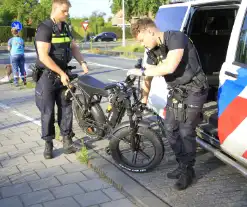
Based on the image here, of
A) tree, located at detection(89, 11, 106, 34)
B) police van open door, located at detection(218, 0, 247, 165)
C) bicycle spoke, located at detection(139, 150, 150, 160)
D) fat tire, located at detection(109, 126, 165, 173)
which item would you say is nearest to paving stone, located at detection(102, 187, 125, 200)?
fat tire, located at detection(109, 126, 165, 173)

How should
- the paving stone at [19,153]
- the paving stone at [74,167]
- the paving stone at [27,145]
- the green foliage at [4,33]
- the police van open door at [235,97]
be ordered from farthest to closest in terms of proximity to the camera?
the green foliage at [4,33]
the paving stone at [27,145]
the paving stone at [19,153]
the paving stone at [74,167]
the police van open door at [235,97]

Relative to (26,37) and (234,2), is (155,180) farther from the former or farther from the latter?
(26,37)

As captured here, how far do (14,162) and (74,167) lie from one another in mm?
818

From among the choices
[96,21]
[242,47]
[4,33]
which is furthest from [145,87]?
[96,21]

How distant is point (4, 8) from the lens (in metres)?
51.2

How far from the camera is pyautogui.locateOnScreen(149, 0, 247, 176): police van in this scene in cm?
340

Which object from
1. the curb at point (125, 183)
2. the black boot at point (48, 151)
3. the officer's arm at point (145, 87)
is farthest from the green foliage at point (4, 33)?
the officer's arm at point (145, 87)

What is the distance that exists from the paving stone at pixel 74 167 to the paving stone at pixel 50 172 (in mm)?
63

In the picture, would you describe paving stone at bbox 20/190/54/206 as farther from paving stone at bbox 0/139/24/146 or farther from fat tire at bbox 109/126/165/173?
paving stone at bbox 0/139/24/146

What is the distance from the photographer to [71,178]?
4.19m

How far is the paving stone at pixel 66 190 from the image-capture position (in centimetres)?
379

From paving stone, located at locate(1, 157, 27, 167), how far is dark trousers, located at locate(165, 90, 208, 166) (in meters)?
1.99

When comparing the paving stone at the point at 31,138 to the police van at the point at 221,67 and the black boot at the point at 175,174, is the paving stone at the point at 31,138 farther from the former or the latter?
the black boot at the point at 175,174

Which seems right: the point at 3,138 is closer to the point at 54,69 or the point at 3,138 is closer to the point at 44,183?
the point at 54,69
